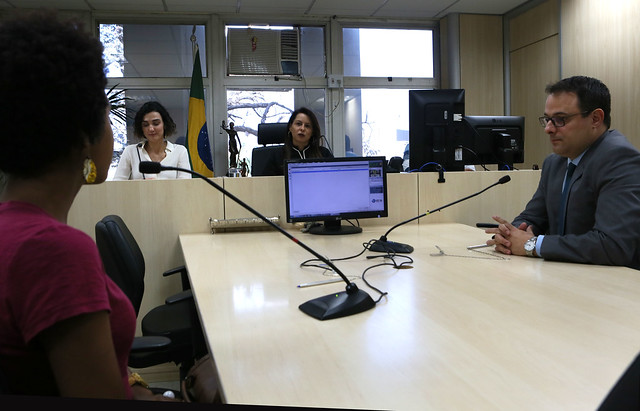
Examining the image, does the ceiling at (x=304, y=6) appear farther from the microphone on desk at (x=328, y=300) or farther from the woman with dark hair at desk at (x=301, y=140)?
the microphone on desk at (x=328, y=300)

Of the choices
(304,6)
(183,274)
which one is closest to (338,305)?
(183,274)

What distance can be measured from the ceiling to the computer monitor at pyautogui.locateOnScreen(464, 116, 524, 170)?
2.62 meters

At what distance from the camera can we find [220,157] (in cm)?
551

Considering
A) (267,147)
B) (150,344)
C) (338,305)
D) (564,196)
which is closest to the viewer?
(338,305)

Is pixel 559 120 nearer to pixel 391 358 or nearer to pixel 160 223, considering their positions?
pixel 391 358

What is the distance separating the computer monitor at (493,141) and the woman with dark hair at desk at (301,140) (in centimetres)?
97

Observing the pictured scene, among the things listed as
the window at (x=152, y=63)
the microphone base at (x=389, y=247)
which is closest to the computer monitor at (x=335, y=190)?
the microphone base at (x=389, y=247)

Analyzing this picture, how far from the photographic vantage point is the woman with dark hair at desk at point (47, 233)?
0.61 meters

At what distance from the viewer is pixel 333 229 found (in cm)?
250

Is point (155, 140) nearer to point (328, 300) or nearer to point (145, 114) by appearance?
point (145, 114)

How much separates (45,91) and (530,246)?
160 cm

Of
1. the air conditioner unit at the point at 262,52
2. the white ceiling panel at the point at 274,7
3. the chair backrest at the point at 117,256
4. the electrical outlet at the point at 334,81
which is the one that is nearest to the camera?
the chair backrest at the point at 117,256

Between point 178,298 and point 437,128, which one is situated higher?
point 437,128

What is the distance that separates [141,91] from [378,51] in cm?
271
